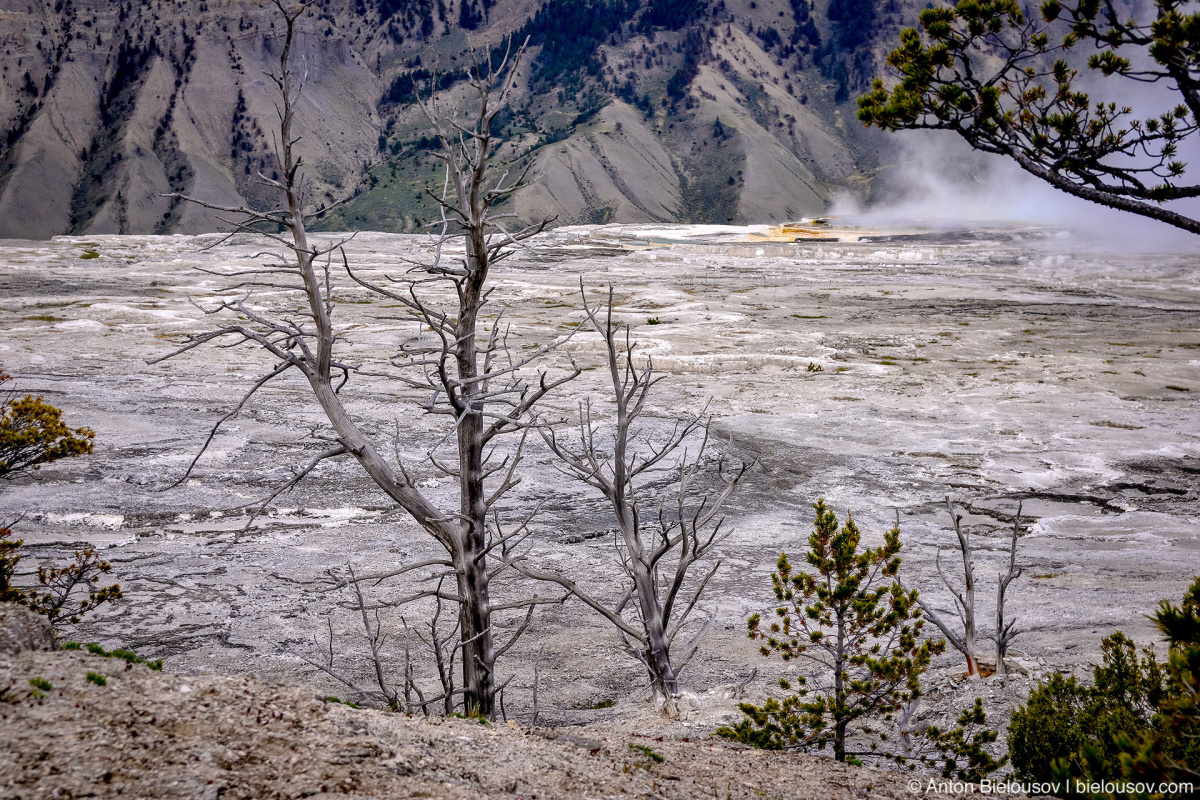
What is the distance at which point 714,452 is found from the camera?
707 inches

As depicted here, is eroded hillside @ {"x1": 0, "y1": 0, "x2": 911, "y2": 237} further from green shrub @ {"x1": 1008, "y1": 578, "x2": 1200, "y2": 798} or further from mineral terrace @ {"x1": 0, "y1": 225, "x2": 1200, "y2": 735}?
green shrub @ {"x1": 1008, "y1": 578, "x2": 1200, "y2": 798}

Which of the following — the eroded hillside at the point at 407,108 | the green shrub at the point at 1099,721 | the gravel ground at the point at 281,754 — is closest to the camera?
the gravel ground at the point at 281,754

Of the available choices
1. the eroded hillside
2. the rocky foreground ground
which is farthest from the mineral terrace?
the eroded hillside

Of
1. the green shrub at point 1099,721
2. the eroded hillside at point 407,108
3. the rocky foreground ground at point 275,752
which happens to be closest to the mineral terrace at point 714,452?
the green shrub at point 1099,721

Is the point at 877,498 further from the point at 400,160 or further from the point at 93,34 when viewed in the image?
the point at 93,34

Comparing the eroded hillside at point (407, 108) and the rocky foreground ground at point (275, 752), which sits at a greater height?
the eroded hillside at point (407, 108)

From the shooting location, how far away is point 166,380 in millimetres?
23734

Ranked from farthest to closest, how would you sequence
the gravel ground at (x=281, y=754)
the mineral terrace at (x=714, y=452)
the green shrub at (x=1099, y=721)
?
the mineral terrace at (x=714, y=452) < the green shrub at (x=1099, y=721) < the gravel ground at (x=281, y=754)

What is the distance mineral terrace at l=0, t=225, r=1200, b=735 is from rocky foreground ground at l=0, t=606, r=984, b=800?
55.6 inches

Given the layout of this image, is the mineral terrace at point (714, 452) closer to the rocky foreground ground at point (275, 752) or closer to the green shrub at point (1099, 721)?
the green shrub at point (1099, 721)

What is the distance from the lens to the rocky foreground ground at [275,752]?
3949mm

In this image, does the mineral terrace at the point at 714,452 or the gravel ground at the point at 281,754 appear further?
the mineral terrace at the point at 714,452

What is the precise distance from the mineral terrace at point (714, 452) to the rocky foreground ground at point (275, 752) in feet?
4.64

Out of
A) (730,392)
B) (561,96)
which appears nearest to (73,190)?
(561,96)
